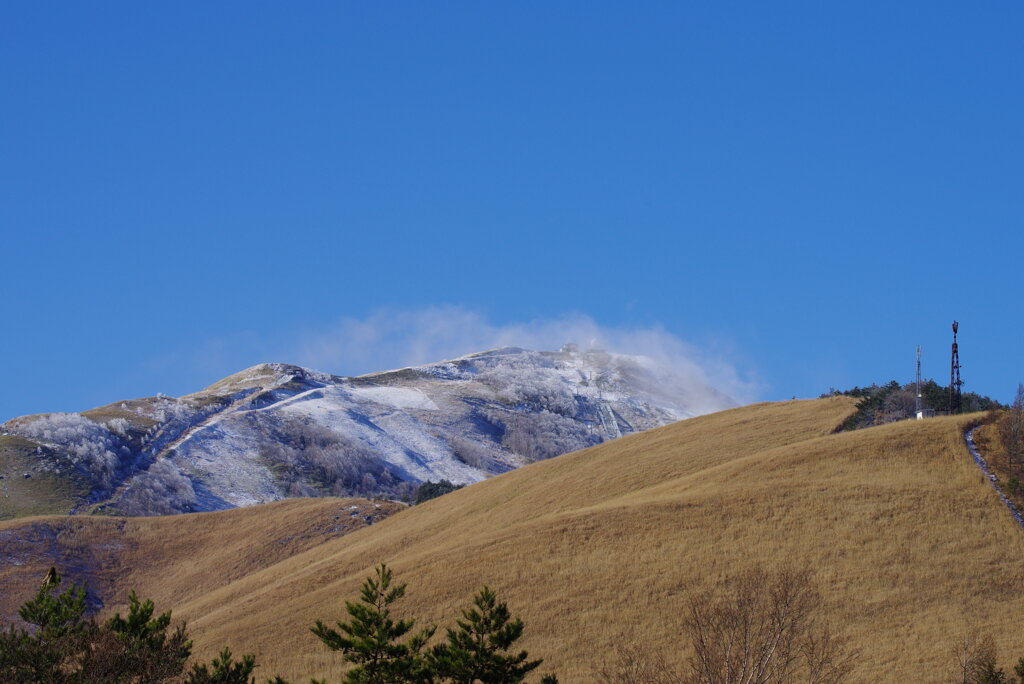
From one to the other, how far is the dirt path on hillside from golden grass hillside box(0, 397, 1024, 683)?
0.46 m

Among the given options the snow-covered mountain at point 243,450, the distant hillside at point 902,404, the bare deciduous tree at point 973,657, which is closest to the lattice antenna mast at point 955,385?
the distant hillside at point 902,404

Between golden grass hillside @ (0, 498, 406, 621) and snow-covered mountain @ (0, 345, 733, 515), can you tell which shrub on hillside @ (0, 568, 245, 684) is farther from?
snow-covered mountain @ (0, 345, 733, 515)

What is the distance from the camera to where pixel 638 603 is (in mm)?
41906

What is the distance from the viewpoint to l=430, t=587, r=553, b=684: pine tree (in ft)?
91.7

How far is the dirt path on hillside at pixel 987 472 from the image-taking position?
153 feet

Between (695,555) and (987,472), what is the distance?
49.9ft

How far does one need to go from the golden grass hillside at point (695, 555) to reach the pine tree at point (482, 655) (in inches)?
367

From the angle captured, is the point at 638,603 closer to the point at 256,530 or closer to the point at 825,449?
the point at 825,449

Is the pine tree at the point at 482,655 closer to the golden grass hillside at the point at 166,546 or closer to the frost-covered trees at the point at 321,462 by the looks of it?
the golden grass hillside at the point at 166,546

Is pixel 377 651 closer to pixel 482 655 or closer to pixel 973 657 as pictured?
pixel 482 655

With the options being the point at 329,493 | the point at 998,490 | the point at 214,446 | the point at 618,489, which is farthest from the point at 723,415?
the point at 214,446

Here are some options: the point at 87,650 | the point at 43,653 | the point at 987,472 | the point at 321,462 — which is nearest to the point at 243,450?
the point at 321,462

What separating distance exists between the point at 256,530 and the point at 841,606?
148 ft

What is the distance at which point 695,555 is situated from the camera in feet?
148
